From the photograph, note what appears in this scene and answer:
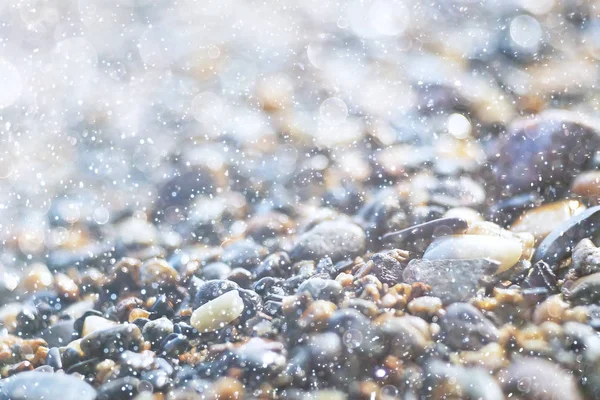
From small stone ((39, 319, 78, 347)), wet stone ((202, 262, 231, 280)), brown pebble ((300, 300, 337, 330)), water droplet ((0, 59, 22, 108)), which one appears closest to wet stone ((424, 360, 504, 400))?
brown pebble ((300, 300, 337, 330))

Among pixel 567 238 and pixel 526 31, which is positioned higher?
pixel 526 31

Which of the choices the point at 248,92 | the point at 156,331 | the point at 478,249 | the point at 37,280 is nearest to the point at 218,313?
the point at 156,331

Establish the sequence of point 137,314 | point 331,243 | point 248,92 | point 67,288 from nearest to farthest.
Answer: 1. point 137,314
2. point 331,243
3. point 67,288
4. point 248,92

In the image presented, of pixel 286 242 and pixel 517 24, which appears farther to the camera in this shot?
pixel 517 24

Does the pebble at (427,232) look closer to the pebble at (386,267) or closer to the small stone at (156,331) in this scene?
the pebble at (386,267)

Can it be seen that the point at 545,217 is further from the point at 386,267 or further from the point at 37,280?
the point at 37,280

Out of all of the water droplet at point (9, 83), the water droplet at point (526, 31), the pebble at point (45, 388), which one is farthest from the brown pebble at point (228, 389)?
the water droplet at point (526, 31)

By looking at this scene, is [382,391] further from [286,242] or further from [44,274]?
[44,274]

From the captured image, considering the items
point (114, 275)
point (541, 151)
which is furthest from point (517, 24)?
point (114, 275)
